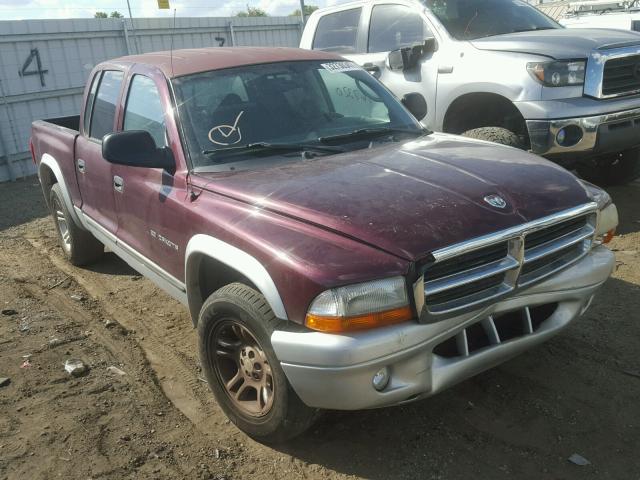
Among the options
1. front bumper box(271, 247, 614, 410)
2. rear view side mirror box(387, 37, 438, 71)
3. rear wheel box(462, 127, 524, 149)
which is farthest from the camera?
rear view side mirror box(387, 37, 438, 71)

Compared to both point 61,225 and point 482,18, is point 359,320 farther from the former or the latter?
point 482,18

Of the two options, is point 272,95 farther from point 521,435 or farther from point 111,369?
point 521,435

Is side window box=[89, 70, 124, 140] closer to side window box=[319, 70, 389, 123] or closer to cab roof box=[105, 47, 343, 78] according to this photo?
cab roof box=[105, 47, 343, 78]

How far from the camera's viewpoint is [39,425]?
3.22m

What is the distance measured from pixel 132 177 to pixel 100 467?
5.56ft

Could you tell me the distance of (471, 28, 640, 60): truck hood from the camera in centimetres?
518

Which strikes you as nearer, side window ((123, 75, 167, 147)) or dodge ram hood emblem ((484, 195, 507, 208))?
dodge ram hood emblem ((484, 195, 507, 208))

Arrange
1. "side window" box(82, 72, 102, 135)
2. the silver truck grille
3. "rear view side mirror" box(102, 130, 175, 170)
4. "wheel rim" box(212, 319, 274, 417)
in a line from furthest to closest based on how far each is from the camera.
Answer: "side window" box(82, 72, 102, 135), "rear view side mirror" box(102, 130, 175, 170), "wheel rim" box(212, 319, 274, 417), the silver truck grille

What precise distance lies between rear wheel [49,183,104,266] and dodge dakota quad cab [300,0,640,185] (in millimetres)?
3352

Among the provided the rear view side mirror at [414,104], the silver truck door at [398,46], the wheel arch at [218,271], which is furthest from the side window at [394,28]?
the wheel arch at [218,271]

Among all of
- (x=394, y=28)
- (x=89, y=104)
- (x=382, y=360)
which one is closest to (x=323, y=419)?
(x=382, y=360)

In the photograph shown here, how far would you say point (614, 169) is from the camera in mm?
6402

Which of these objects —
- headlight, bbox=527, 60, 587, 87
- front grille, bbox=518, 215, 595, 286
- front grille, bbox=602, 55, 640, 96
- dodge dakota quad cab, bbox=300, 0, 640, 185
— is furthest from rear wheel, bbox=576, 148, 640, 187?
front grille, bbox=518, 215, 595, 286

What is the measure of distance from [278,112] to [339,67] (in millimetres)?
806
